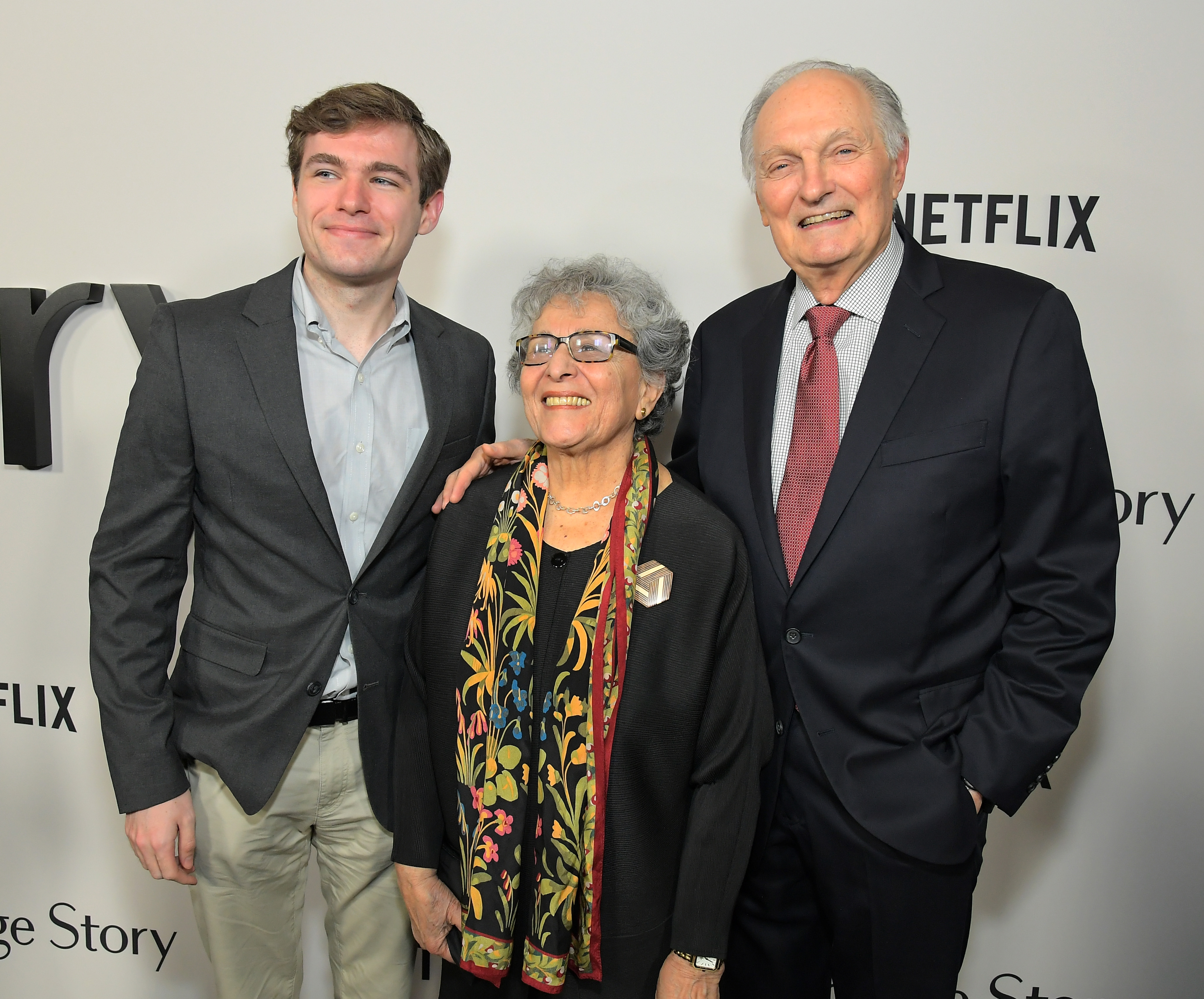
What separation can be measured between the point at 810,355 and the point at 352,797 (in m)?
1.19

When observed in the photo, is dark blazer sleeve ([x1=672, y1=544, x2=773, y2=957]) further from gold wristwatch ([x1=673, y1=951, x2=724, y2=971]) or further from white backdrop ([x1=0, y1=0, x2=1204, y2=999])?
white backdrop ([x1=0, y1=0, x2=1204, y2=999])

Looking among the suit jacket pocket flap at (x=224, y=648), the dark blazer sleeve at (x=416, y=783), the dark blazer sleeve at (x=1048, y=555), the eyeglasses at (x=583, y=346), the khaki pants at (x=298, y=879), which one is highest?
the eyeglasses at (x=583, y=346)

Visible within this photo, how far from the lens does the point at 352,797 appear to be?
183 centimetres

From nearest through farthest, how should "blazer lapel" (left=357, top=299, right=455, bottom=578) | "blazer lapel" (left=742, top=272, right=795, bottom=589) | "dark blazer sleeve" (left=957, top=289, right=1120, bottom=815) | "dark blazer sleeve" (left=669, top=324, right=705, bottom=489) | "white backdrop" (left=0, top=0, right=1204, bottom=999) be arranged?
"dark blazer sleeve" (left=957, top=289, right=1120, bottom=815)
"blazer lapel" (left=742, top=272, right=795, bottom=589)
"blazer lapel" (left=357, top=299, right=455, bottom=578)
"dark blazer sleeve" (left=669, top=324, right=705, bottom=489)
"white backdrop" (left=0, top=0, right=1204, bottom=999)

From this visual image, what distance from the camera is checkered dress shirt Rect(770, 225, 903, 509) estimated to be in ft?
5.32

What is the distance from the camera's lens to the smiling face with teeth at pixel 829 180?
1586 mm

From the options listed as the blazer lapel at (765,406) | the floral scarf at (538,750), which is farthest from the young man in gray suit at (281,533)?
the blazer lapel at (765,406)

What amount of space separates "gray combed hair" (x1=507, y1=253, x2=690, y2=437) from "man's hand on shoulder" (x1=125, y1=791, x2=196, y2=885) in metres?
0.99

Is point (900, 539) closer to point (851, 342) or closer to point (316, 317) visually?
point (851, 342)

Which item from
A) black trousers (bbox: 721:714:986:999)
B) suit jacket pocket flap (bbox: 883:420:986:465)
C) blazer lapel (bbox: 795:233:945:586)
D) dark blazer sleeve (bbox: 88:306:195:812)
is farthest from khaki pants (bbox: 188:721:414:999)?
suit jacket pocket flap (bbox: 883:420:986:465)

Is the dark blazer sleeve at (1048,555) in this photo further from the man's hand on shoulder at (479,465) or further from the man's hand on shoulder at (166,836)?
the man's hand on shoulder at (166,836)

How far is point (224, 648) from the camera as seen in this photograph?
171 centimetres

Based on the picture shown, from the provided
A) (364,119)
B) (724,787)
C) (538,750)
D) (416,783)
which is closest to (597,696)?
(538,750)

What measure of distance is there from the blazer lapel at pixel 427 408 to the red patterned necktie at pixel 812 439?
2.12 ft
